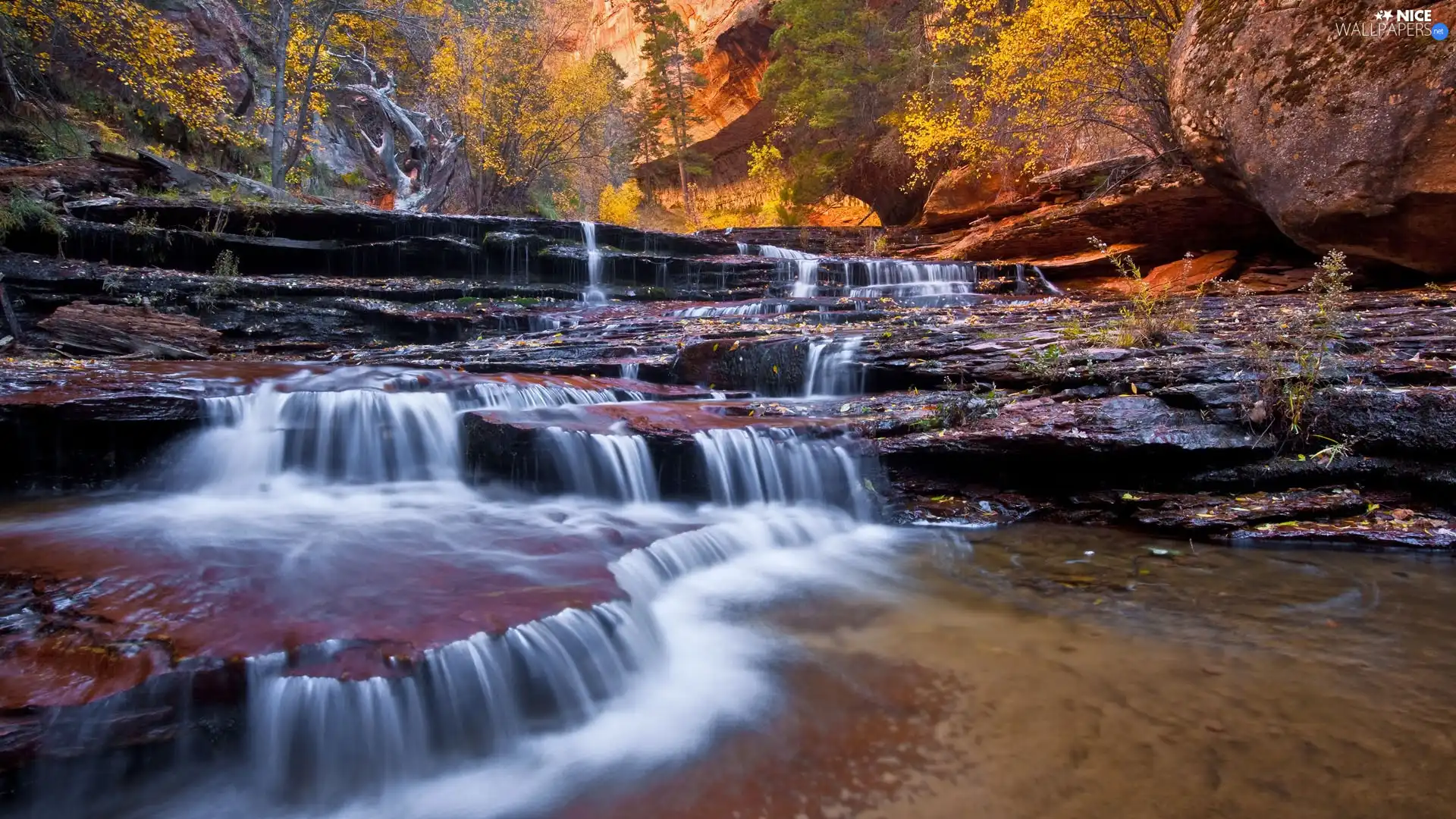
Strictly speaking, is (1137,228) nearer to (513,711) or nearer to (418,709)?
(513,711)

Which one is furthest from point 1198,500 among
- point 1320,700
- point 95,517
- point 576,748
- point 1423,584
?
point 95,517

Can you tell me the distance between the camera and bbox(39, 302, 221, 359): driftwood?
787 centimetres

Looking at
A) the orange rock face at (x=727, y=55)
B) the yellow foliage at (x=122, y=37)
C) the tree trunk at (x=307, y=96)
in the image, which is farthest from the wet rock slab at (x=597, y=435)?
the orange rock face at (x=727, y=55)

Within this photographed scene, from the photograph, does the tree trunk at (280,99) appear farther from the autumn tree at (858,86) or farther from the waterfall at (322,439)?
the autumn tree at (858,86)

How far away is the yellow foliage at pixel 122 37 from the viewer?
10.5 metres

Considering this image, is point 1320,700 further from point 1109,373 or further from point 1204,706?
point 1109,373

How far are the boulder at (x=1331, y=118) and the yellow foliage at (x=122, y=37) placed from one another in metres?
15.8

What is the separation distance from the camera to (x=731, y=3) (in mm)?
31625

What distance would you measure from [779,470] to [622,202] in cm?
3587

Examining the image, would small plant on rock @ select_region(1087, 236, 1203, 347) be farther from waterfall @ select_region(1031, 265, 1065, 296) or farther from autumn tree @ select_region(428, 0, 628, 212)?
autumn tree @ select_region(428, 0, 628, 212)

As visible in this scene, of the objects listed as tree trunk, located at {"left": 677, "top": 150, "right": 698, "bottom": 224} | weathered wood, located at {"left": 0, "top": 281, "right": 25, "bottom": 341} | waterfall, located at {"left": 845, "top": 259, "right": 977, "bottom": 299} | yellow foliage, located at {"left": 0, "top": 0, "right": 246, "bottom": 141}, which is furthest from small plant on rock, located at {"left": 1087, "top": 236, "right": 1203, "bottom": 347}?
tree trunk, located at {"left": 677, "top": 150, "right": 698, "bottom": 224}

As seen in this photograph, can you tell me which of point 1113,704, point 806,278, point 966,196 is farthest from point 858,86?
point 1113,704

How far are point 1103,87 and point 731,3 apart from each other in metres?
24.8

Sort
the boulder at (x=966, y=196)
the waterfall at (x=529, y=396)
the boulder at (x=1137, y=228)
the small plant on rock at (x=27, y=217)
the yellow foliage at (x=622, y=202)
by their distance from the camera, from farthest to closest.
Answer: the yellow foliage at (x=622, y=202) → the boulder at (x=966, y=196) → the boulder at (x=1137, y=228) → the small plant on rock at (x=27, y=217) → the waterfall at (x=529, y=396)
